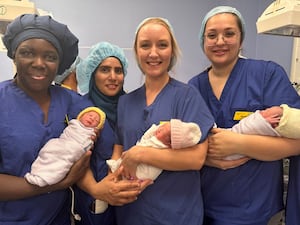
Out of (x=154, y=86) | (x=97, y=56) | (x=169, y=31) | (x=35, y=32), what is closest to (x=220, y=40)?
(x=169, y=31)

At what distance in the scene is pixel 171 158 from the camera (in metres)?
1.04

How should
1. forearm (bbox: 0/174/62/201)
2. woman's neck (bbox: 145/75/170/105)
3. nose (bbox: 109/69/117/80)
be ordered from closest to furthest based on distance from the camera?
forearm (bbox: 0/174/62/201) < woman's neck (bbox: 145/75/170/105) < nose (bbox: 109/69/117/80)

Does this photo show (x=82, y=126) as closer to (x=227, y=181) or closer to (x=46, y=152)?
(x=46, y=152)

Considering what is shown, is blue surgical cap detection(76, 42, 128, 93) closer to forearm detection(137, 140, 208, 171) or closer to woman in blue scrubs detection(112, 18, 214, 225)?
woman in blue scrubs detection(112, 18, 214, 225)

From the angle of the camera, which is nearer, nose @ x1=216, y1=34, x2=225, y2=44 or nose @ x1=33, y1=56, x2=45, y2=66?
nose @ x1=33, y1=56, x2=45, y2=66

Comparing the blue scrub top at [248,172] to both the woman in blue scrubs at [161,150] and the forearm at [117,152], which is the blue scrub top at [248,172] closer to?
the woman in blue scrubs at [161,150]

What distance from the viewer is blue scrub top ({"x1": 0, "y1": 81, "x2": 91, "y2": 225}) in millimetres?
1027

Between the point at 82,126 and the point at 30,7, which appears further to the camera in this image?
the point at 30,7

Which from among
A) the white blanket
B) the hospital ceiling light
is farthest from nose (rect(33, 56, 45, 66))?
the hospital ceiling light

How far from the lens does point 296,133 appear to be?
113cm

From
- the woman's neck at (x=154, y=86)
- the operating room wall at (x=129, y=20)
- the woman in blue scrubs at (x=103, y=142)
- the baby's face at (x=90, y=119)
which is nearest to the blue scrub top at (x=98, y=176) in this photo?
the woman in blue scrubs at (x=103, y=142)

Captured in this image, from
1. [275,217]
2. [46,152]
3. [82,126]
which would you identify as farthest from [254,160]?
[46,152]

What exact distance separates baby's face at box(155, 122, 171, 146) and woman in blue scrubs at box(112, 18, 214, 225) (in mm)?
33

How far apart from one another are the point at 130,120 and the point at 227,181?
45 cm
